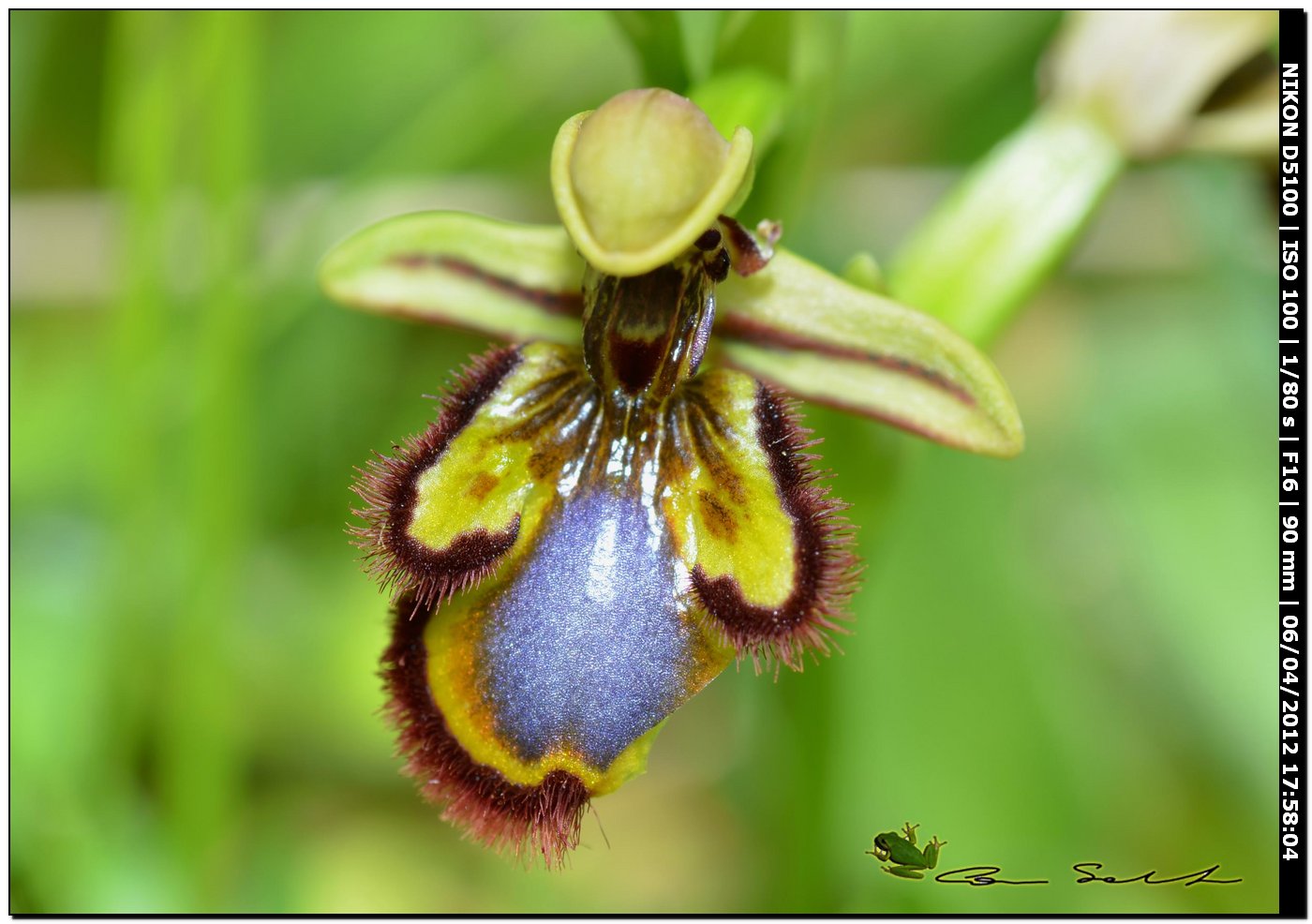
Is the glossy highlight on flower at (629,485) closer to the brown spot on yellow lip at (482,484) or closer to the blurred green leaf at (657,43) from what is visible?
the brown spot on yellow lip at (482,484)

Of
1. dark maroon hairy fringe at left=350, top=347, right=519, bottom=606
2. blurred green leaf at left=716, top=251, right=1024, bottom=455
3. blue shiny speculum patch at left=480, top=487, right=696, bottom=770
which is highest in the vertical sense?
blurred green leaf at left=716, top=251, right=1024, bottom=455

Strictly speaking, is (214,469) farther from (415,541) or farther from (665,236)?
(665,236)

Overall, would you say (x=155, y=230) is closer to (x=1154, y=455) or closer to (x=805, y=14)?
(x=805, y=14)

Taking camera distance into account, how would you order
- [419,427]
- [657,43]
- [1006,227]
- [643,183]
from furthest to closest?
[419,427] < [1006,227] < [657,43] < [643,183]

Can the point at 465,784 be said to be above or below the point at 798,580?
below

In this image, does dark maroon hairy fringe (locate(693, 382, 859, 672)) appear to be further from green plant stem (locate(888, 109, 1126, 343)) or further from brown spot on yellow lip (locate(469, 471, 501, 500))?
green plant stem (locate(888, 109, 1126, 343))

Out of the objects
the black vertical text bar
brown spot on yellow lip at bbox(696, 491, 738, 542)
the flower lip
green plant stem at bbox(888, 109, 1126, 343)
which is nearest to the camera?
the flower lip

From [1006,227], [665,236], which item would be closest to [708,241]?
[665,236]

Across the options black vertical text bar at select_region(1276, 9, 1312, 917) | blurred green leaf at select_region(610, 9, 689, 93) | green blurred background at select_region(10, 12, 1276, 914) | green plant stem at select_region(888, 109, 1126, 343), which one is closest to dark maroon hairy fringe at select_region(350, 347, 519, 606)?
blurred green leaf at select_region(610, 9, 689, 93)

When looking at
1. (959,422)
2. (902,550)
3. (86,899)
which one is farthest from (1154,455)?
(86,899)
